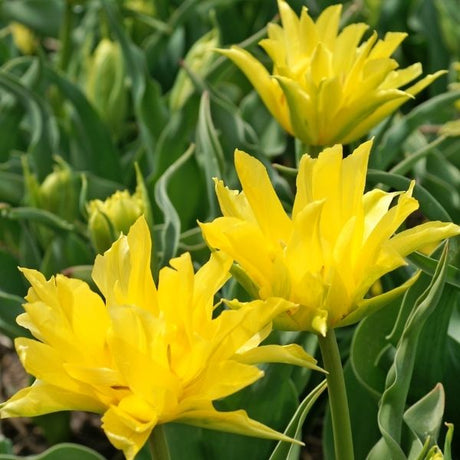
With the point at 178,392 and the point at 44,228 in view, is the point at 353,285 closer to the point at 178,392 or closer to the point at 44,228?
the point at 178,392

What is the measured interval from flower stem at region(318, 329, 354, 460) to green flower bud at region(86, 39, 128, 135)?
3.88 feet

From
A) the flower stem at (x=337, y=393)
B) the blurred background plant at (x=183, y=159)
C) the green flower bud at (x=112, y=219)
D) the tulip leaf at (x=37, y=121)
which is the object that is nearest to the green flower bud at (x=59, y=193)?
the blurred background plant at (x=183, y=159)

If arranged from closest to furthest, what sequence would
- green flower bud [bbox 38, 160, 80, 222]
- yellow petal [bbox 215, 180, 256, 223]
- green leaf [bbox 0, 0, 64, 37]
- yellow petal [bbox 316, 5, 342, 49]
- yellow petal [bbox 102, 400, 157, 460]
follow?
yellow petal [bbox 102, 400, 157, 460], yellow petal [bbox 215, 180, 256, 223], yellow petal [bbox 316, 5, 342, 49], green flower bud [bbox 38, 160, 80, 222], green leaf [bbox 0, 0, 64, 37]

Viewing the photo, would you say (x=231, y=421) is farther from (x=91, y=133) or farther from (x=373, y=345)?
(x=91, y=133)

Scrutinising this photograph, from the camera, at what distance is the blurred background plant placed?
4.08 ft

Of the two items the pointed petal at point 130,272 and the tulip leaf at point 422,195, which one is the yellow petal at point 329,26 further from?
the pointed petal at point 130,272

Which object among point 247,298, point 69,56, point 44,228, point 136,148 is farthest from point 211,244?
point 69,56

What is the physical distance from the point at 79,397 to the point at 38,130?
3.42 feet

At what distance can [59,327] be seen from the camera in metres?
0.80

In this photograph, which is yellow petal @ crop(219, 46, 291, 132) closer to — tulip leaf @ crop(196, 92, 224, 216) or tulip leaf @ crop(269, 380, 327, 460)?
tulip leaf @ crop(196, 92, 224, 216)

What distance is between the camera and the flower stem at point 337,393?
33.7 inches

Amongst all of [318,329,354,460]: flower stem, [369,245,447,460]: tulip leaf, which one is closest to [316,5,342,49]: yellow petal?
[369,245,447,460]: tulip leaf

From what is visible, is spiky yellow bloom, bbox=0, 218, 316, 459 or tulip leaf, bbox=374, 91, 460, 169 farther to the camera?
tulip leaf, bbox=374, 91, 460, 169

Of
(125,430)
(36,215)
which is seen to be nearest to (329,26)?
(36,215)
